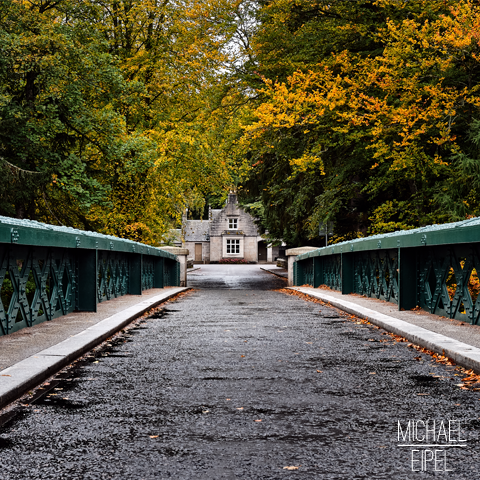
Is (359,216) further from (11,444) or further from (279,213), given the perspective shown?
(11,444)

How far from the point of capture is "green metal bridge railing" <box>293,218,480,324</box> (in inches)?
388

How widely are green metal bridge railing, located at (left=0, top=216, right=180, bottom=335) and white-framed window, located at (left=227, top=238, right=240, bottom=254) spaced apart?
209ft

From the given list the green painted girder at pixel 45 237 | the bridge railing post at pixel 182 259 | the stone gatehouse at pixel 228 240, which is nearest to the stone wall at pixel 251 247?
the stone gatehouse at pixel 228 240

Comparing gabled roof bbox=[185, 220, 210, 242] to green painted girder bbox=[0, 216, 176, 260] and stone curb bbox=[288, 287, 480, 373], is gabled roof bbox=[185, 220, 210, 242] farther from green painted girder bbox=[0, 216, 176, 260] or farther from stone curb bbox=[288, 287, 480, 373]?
stone curb bbox=[288, 287, 480, 373]

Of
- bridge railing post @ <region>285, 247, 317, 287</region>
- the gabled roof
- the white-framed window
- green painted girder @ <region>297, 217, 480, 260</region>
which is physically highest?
the gabled roof

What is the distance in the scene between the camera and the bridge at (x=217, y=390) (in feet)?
13.3

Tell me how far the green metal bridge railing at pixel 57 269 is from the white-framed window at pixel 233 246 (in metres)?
63.8

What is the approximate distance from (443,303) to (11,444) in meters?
8.55

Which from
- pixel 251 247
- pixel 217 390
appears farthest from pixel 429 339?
pixel 251 247

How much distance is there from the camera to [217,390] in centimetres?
603

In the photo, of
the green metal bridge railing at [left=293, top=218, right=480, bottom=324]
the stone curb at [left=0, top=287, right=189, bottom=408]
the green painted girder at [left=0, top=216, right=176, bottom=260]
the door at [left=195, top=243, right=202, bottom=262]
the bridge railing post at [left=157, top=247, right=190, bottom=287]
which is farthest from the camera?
the door at [left=195, top=243, right=202, bottom=262]

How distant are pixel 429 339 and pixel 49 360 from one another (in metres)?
4.67

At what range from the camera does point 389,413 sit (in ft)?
17.0

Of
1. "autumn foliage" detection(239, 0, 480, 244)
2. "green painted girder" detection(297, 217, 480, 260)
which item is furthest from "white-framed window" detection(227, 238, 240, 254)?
"green painted girder" detection(297, 217, 480, 260)
